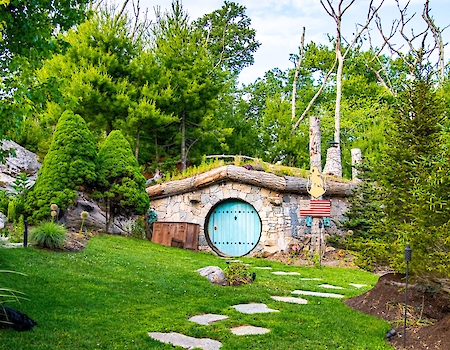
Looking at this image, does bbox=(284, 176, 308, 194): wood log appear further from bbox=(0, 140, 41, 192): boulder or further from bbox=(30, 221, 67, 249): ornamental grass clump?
bbox=(0, 140, 41, 192): boulder

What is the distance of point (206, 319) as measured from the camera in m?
4.92

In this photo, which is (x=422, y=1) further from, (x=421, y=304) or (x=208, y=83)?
(x=421, y=304)

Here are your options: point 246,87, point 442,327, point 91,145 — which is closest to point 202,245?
point 91,145

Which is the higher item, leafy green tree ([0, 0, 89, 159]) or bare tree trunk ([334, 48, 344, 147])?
bare tree trunk ([334, 48, 344, 147])

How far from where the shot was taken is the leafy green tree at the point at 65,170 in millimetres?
10039

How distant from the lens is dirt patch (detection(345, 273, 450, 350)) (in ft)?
14.1

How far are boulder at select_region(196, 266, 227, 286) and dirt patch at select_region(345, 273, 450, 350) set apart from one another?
1.90 metres

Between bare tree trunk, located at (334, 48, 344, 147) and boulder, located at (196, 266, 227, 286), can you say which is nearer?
boulder, located at (196, 266, 227, 286)

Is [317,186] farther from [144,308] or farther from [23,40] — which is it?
[23,40]

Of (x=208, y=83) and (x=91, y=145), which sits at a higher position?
(x=208, y=83)

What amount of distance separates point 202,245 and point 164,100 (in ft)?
15.6

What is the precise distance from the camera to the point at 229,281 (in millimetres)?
6984

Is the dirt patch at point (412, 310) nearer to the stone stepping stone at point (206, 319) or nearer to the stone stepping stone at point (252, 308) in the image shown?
the stone stepping stone at point (252, 308)


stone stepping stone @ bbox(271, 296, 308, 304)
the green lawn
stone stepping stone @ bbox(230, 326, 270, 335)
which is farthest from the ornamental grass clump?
stone stepping stone @ bbox(230, 326, 270, 335)
